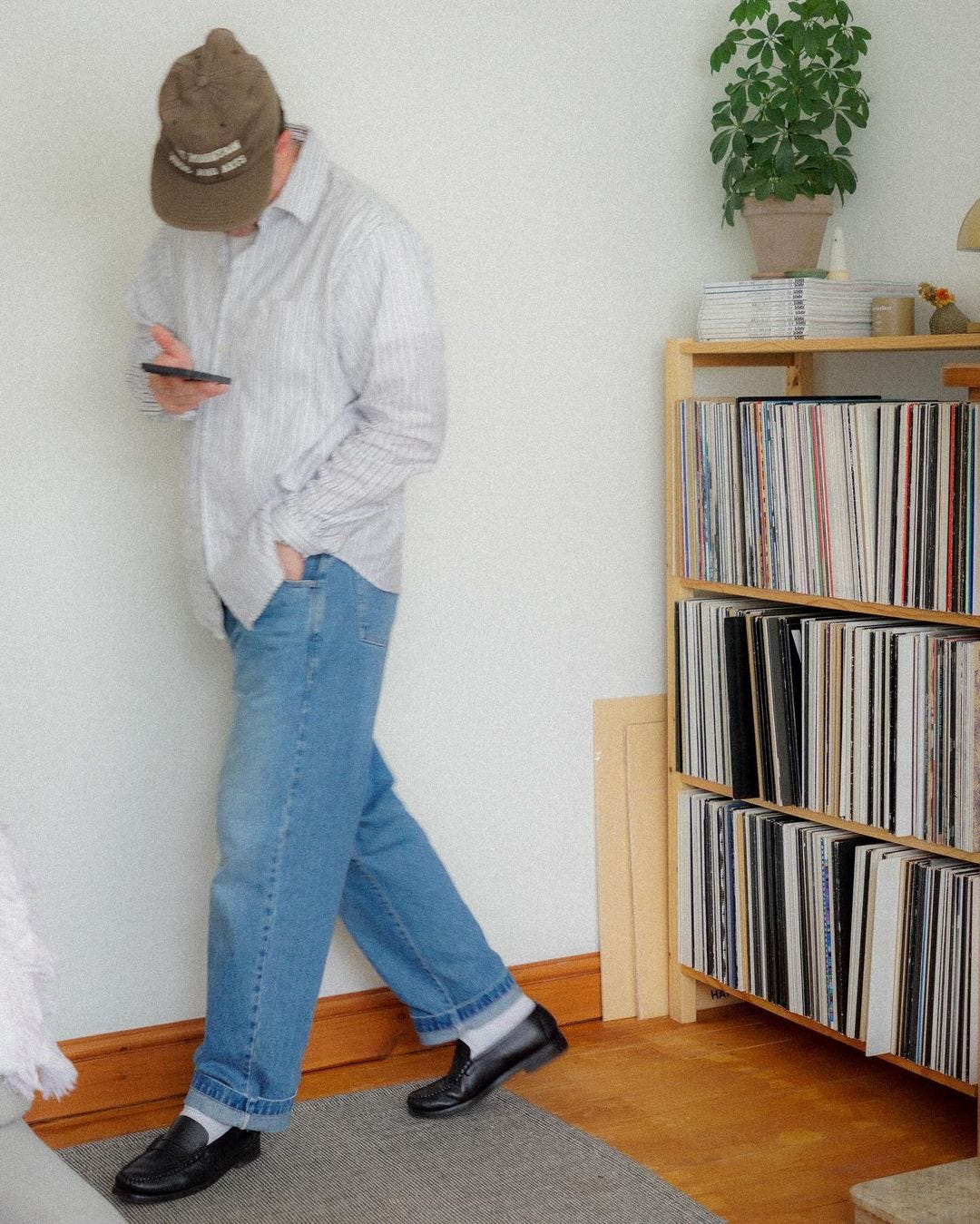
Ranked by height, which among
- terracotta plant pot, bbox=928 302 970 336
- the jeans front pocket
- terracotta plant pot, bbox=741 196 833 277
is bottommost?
the jeans front pocket

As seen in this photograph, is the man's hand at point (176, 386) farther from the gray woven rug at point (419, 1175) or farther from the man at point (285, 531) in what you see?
the gray woven rug at point (419, 1175)

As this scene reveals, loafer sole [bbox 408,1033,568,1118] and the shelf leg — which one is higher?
the shelf leg

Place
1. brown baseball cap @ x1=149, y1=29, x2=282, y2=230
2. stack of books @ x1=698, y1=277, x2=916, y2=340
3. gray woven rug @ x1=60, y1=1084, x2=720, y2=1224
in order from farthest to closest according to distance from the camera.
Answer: stack of books @ x1=698, y1=277, x2=916, y2=340 < gray woven rug @ x1=60, y1=1084, x2=720, y2=1224 < brown baseball cap @ x1=149, y1=29, x2=282, y2=230

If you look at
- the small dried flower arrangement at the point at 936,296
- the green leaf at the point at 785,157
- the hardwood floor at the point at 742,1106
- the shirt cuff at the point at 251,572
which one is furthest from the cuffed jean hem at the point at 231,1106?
the green leaf at the point at 785,157

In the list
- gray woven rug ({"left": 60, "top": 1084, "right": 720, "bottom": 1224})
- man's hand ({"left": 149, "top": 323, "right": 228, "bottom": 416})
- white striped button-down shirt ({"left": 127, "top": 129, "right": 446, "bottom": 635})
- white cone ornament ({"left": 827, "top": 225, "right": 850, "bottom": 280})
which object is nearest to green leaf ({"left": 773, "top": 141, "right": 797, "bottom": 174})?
white cone ornament ({"left": 827, "top": 225, "right": 850, "bottom": 280})

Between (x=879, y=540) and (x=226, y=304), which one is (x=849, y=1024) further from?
(x=226, y=304)

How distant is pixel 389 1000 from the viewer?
2.51 m

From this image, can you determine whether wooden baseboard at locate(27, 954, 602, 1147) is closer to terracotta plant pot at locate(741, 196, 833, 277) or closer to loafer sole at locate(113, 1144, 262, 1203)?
loafer sole at locate(113, 1144, 262, 1203)

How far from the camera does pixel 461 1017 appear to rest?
229cm

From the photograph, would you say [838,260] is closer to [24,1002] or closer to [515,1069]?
[515,1069]

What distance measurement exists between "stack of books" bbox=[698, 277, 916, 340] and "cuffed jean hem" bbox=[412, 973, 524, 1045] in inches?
44.0

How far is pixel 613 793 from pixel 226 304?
1.14 meters

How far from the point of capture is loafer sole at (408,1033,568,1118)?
226 cm

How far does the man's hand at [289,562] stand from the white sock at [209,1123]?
0.72 meters
